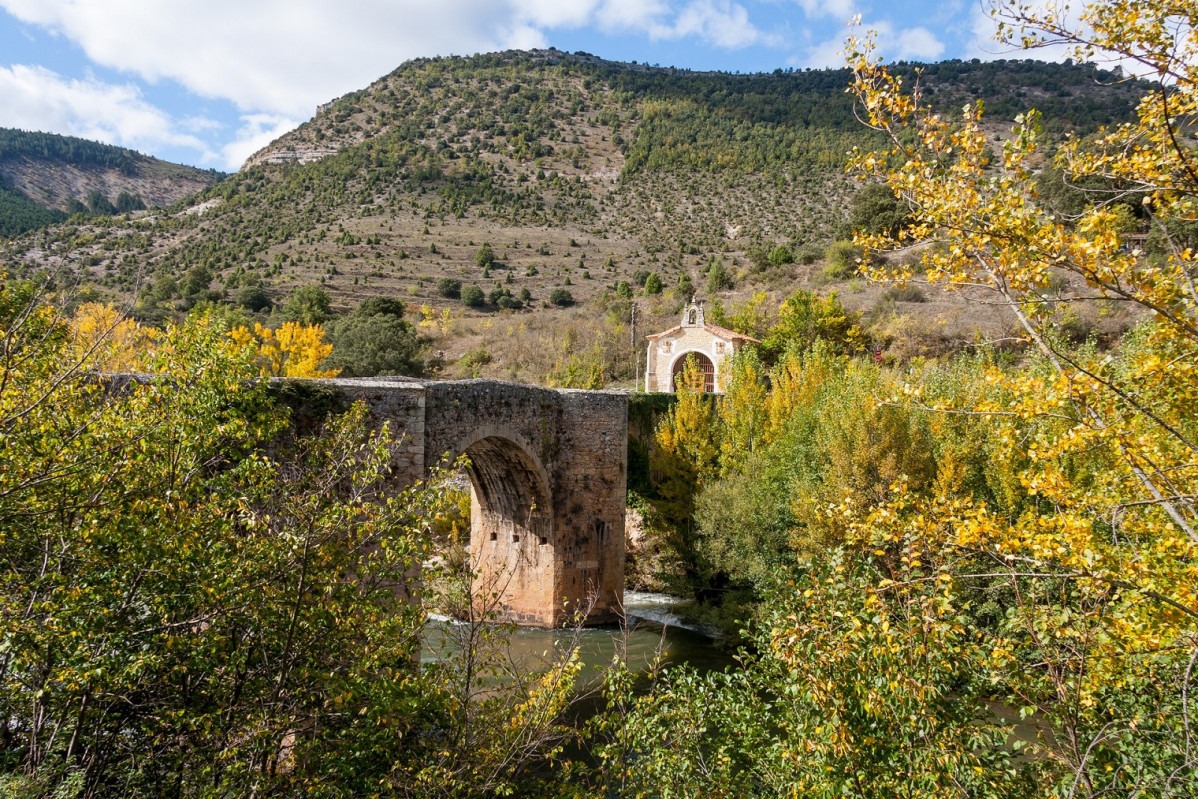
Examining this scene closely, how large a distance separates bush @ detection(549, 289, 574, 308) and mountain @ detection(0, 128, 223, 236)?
39.1m

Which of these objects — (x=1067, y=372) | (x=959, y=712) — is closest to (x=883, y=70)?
(x=1067, y=372)

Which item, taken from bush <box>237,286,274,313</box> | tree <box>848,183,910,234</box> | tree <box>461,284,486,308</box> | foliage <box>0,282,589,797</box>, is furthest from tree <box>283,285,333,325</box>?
foliage <box>0,282,589,797</box>

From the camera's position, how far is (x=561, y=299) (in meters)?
40.6

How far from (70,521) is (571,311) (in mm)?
32796

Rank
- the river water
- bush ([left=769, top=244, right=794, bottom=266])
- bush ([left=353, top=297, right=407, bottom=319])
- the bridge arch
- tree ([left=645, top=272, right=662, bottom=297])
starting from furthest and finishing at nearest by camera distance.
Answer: tree ([left=645, top=272, right=662, bottom=297]) < bush ([left=769, top=244, right=794, bottom=266]) < bush ([left=353, top=297, right=407, bottom=319]) < the bridge arch < the river water

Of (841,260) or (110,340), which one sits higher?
(841,260)

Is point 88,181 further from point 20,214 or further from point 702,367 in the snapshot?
point 702,367

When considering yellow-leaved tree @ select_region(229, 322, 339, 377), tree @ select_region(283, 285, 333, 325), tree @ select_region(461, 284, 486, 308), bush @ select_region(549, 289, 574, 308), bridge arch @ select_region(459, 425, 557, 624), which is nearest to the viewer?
bridge arch @ select_region(459, 425, 557, 624)

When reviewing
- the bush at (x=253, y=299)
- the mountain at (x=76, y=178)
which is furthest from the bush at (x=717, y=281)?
the mountain at (x=76, y=178)

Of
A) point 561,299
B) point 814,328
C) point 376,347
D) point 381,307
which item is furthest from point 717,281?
point 376,347

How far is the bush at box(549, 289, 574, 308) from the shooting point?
40625mm

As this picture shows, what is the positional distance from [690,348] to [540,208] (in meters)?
33.5

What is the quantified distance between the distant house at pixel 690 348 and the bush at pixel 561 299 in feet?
53.2

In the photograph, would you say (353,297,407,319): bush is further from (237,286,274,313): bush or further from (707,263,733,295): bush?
(707,263,733,295): bush
